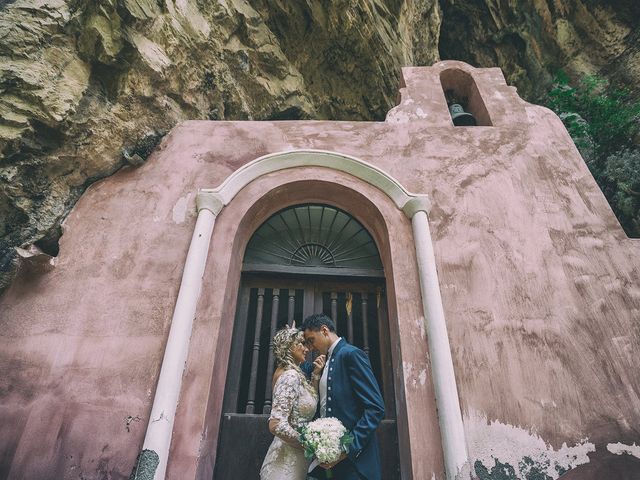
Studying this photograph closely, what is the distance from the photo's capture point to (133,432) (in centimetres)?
345

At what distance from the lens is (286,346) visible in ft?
11.1

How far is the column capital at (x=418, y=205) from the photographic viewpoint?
473 cm

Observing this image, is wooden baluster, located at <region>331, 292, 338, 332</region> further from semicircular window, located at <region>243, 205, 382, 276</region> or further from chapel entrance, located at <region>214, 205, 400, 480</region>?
semicircular window, located at <region>243, 205, 382, 276</region>

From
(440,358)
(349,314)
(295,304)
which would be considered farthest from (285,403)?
(295,304)

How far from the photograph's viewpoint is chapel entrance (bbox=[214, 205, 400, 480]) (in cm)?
402

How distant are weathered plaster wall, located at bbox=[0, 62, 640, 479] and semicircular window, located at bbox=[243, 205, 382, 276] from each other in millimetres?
690

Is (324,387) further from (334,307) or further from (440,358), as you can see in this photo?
(334,307)

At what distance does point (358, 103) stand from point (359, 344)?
6.26 metres

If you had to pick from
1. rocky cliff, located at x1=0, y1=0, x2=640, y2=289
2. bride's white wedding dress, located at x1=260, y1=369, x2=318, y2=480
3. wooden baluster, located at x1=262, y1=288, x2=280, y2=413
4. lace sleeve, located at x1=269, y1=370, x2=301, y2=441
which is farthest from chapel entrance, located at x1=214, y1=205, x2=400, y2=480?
rocky cliff, located at x1=0, y1=0, x2=640, y2=289

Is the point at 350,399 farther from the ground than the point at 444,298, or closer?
closer

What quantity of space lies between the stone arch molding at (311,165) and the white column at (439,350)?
0.23 feet

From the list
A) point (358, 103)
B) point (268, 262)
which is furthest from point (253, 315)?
point (358, 103)

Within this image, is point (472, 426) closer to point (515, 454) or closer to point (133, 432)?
point (515, 454)

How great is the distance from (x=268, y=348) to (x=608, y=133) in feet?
23.1
